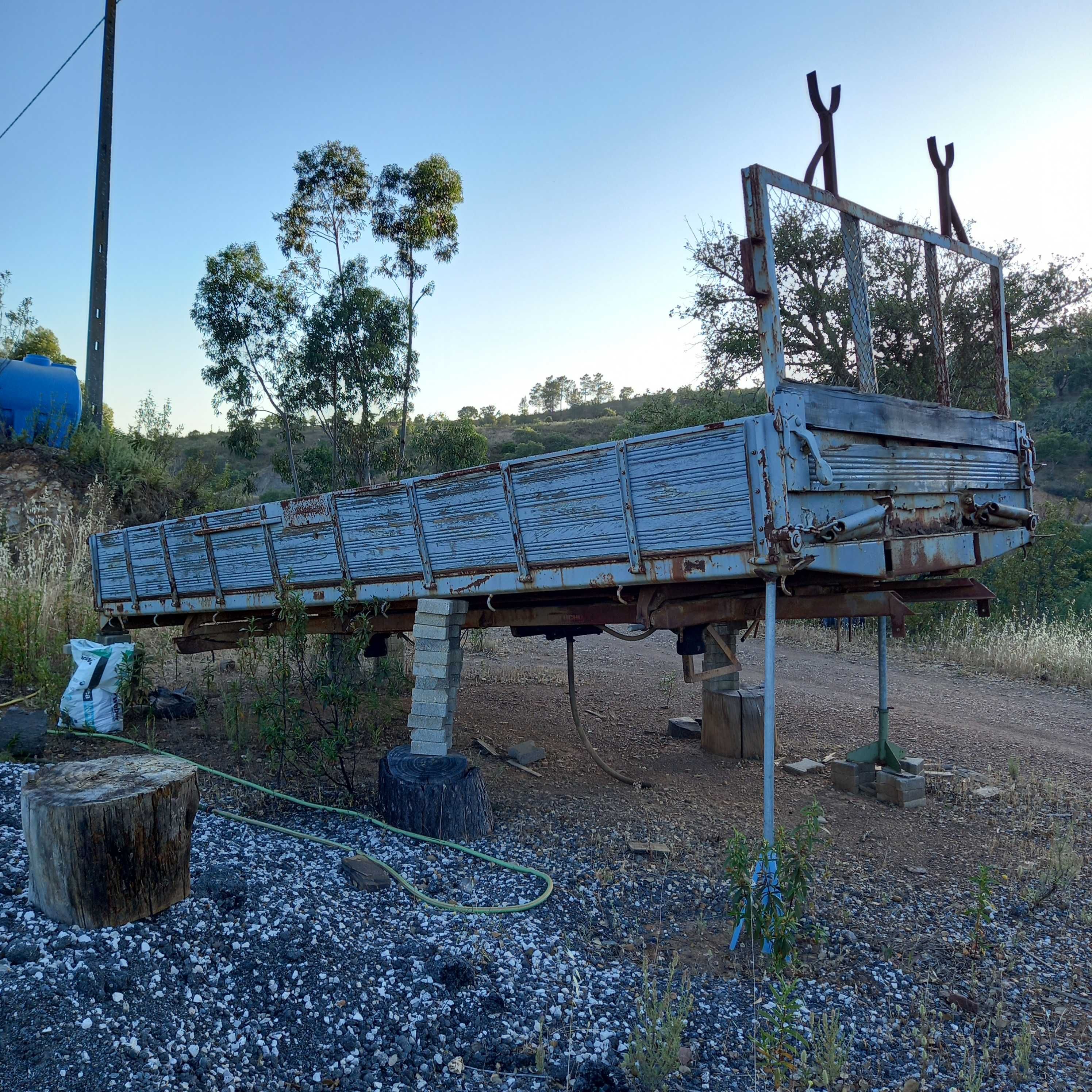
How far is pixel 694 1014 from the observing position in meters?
3.50

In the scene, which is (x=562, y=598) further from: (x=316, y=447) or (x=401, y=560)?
(x=316, y=447)

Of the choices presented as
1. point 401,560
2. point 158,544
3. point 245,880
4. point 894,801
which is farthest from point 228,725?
point 894,801

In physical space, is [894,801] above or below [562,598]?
below

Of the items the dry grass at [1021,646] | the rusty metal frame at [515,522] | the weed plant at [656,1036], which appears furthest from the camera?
the dry grass at [1021,646]

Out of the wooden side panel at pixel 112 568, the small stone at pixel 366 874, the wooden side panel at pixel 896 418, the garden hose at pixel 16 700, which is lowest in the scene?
the small stone at pixel 366 874

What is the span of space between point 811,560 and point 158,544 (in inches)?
239

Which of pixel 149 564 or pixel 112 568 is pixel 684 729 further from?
pixel 112 568

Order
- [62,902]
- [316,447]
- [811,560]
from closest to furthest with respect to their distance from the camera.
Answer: [62,902] → [811,560] → [316,447]

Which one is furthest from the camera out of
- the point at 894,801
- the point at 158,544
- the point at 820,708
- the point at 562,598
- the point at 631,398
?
the point at 631,398

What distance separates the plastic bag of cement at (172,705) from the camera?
7883mm

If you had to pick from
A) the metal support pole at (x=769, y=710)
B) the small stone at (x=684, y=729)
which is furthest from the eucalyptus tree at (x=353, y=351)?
the metal support pole at (x=769, y=710)

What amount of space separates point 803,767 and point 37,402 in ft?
51.9

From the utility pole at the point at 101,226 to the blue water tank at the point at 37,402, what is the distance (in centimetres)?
48

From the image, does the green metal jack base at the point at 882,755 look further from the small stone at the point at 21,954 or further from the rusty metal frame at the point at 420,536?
the small stone at the point at 21,954
